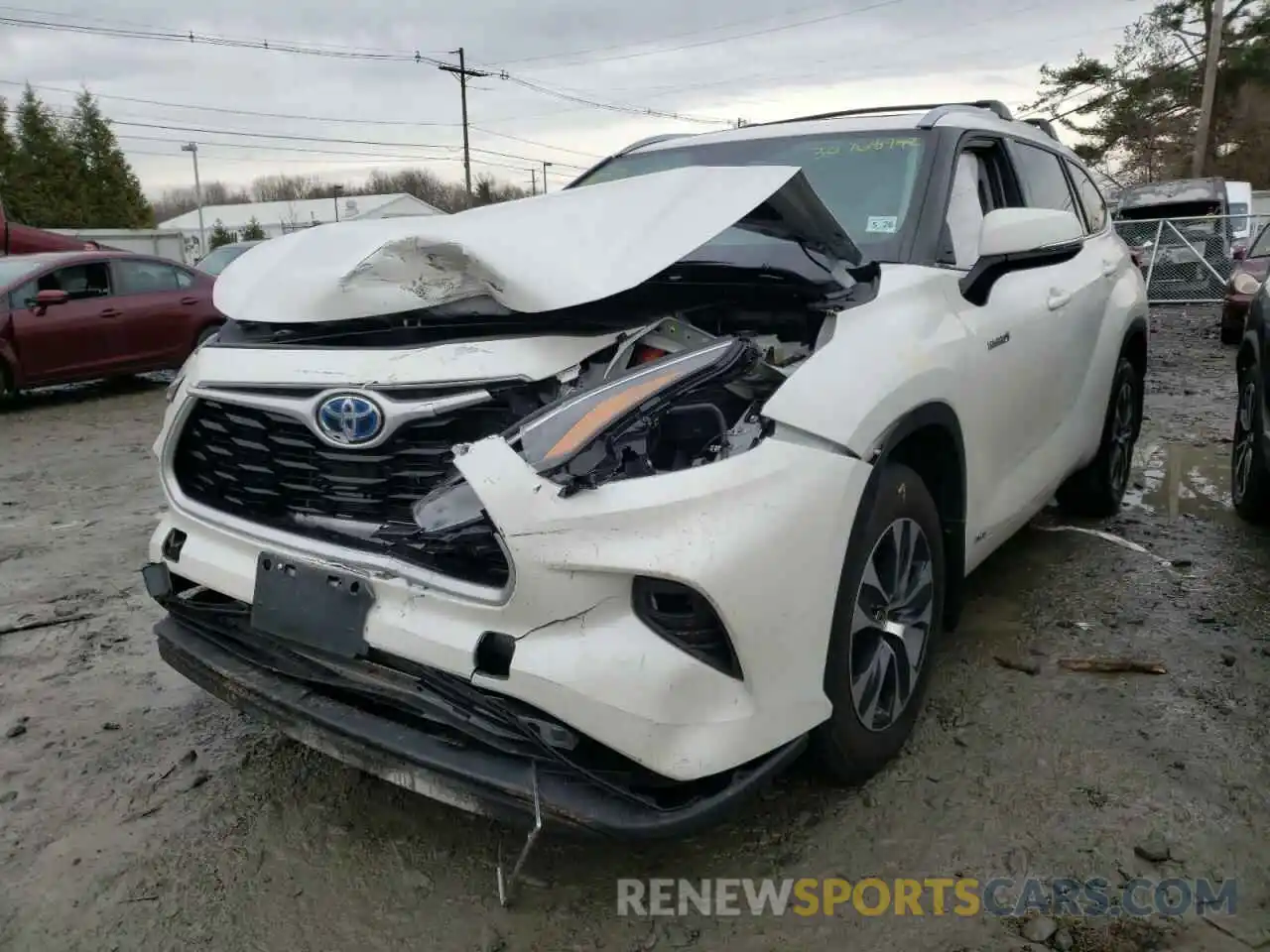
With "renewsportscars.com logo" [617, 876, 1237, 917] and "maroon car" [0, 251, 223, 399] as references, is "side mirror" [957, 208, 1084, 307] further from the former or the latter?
"maroon car" [0, 251, 223, 399]

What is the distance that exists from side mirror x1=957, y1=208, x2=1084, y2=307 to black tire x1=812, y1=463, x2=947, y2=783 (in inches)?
26.7

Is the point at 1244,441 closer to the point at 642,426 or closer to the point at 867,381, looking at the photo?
the point at 867,381

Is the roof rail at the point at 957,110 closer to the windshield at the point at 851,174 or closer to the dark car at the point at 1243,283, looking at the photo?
the windshield at the point at 851,174

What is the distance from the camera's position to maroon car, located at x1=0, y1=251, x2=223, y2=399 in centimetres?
898

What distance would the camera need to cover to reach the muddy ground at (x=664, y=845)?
218 cm

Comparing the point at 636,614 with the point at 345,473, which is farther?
the point at 345,473

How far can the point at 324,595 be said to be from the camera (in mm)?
2182

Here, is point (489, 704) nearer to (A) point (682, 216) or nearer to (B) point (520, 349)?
(B) point (520, 349)

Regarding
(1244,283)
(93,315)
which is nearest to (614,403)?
(93,315)

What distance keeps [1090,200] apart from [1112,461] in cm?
123

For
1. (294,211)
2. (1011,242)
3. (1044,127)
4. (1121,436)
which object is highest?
(294,211)

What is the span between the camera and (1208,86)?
2712cm

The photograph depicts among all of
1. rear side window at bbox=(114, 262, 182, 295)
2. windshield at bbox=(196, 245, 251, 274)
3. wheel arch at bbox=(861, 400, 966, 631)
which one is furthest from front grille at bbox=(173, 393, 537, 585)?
windshield at bbox=(196, 245, 251, 274)

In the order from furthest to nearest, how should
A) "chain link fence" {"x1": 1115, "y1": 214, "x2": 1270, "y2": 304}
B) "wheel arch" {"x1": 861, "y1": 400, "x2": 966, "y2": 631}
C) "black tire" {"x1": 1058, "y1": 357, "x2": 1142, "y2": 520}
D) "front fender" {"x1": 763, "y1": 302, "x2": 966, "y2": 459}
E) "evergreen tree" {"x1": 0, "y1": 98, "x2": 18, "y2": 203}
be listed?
"evergreen tree" {"x1": 0, "y1": 98, "x2": 18, "y2": 203}, "chain link fence" {"x1": 1115, "y1": 214, "x2": 1270, "y2": 304}, "black tire" {"x1": 1058, "y1": 357, "x2": 1142, "y2": 520}, "wheel arch" {"x1": 861, "y1": 400, "x2": 966, "y2": 631}, "front fender" {"x1": 763, "y1": 302, "x2": 966, "y2": 459}
